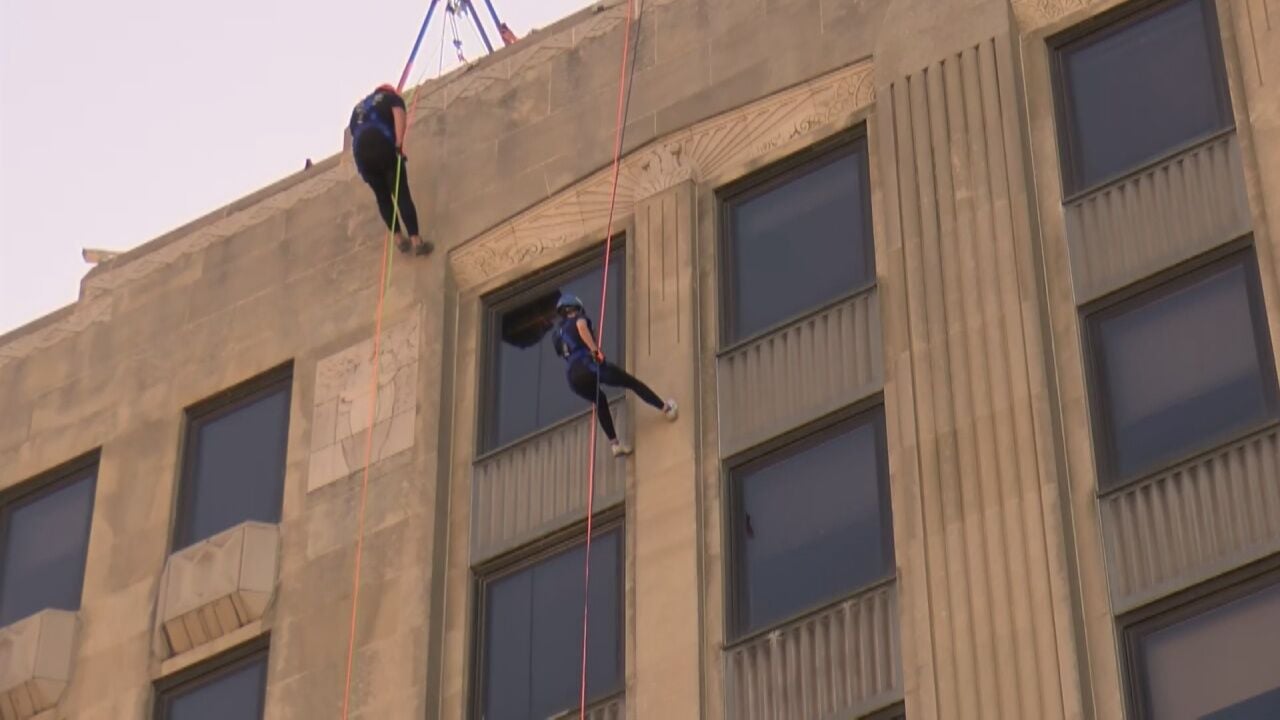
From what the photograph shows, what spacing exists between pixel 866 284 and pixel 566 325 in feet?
9.44

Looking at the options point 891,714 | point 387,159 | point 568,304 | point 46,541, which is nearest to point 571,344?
point 568,304

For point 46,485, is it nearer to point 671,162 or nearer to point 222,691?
point 222,691

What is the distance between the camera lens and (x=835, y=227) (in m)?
29.6

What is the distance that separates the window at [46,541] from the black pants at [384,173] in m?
4.67

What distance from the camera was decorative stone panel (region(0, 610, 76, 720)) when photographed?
32.0 meters

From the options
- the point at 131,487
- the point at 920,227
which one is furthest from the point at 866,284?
the point at 131,487

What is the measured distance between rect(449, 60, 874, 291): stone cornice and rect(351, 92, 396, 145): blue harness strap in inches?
57.1

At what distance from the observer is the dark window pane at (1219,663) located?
79.2 feet

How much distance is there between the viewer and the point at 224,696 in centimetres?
3116

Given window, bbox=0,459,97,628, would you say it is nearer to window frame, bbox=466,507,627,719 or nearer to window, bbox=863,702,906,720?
window frame, bbox=466,507,627,719

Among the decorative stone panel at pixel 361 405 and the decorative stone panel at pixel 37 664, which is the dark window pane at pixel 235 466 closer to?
the decorative stone panel at pixel 361 405

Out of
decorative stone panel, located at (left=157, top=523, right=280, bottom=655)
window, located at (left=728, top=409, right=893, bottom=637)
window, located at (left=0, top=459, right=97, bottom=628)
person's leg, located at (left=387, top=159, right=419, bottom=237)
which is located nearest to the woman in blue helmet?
window, located at (left=728, top=409, right=893, bottom=637)

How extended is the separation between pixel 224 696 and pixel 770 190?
7578 mm

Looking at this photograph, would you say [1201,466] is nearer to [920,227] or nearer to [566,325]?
[920,227]
